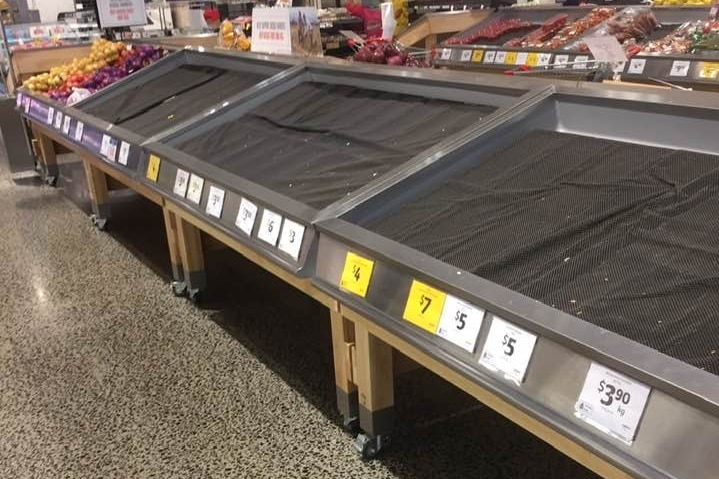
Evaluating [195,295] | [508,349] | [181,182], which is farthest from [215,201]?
[508,349]

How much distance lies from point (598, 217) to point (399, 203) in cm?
49

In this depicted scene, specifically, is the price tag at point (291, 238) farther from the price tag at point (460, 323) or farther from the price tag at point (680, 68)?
the price tag at point (680, 68)

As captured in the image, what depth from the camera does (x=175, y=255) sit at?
9.41 feet

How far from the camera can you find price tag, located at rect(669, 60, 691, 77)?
12.1ft

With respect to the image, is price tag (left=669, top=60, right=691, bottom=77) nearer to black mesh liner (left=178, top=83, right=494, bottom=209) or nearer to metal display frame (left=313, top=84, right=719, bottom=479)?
black mesh liner (left=178, top=83, right=494, bottom=209)

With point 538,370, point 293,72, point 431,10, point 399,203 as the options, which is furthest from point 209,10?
point 538,370

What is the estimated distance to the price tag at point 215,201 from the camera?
204 centimetres

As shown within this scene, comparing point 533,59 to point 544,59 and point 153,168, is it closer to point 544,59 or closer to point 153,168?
point 544,59

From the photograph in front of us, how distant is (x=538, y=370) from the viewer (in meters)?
1.06

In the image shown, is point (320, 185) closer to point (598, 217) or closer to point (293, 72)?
point (598, 217)

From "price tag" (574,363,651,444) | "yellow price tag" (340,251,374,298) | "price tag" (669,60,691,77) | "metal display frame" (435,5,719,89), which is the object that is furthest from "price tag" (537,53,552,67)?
"price tag" (574,363,651,444)

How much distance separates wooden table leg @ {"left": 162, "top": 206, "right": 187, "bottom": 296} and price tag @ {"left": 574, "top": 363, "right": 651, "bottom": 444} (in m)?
2.08

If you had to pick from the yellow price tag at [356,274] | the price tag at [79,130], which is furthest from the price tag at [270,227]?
the price tag at [79,130]

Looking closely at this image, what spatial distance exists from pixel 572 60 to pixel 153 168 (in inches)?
111
